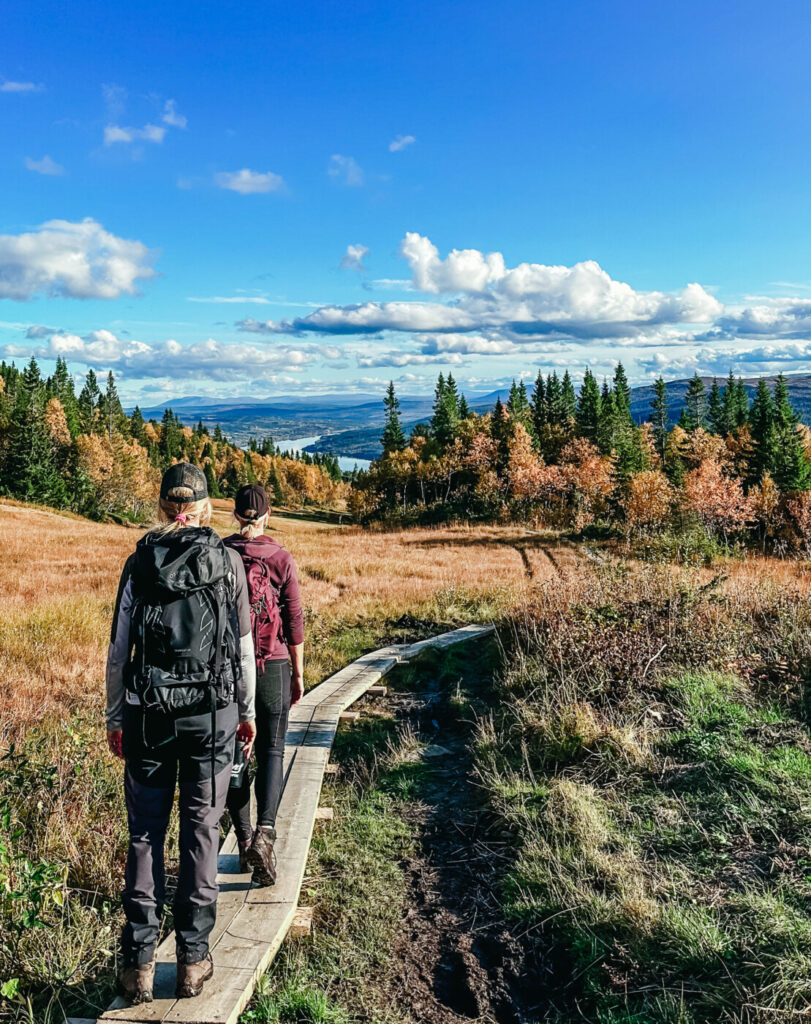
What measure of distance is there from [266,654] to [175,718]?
1237mm

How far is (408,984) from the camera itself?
11.4 ft

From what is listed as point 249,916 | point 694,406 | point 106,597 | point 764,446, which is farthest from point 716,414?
point 249,916

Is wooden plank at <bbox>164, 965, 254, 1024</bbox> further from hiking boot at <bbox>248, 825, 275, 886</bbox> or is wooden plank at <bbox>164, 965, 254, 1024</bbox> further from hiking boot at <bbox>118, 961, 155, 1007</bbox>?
hiking boot at <bbox>248, 825, 275, 886</bbox>

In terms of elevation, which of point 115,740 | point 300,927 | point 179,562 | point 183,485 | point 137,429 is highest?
point 137,429

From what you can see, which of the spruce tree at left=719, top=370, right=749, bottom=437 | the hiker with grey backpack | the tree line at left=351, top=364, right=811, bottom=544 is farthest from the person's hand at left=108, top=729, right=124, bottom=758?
the spruce tree at left=719, top=370, right=749, bottom=437

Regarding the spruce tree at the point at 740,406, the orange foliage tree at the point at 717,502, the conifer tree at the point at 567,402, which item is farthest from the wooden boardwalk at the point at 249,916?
the spruce tree at the point at 740,406

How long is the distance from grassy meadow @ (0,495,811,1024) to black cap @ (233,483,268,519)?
6.75ft

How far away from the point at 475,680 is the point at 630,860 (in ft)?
15.9

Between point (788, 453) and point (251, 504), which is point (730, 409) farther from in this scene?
point (251, 504)

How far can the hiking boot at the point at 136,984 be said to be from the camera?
3031 mm

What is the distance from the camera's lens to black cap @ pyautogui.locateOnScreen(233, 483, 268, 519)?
4219mm

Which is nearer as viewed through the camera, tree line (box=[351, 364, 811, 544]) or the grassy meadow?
the grassy meadow

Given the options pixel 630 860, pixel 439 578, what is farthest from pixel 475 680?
pixel 439 578

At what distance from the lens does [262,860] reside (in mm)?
4098
